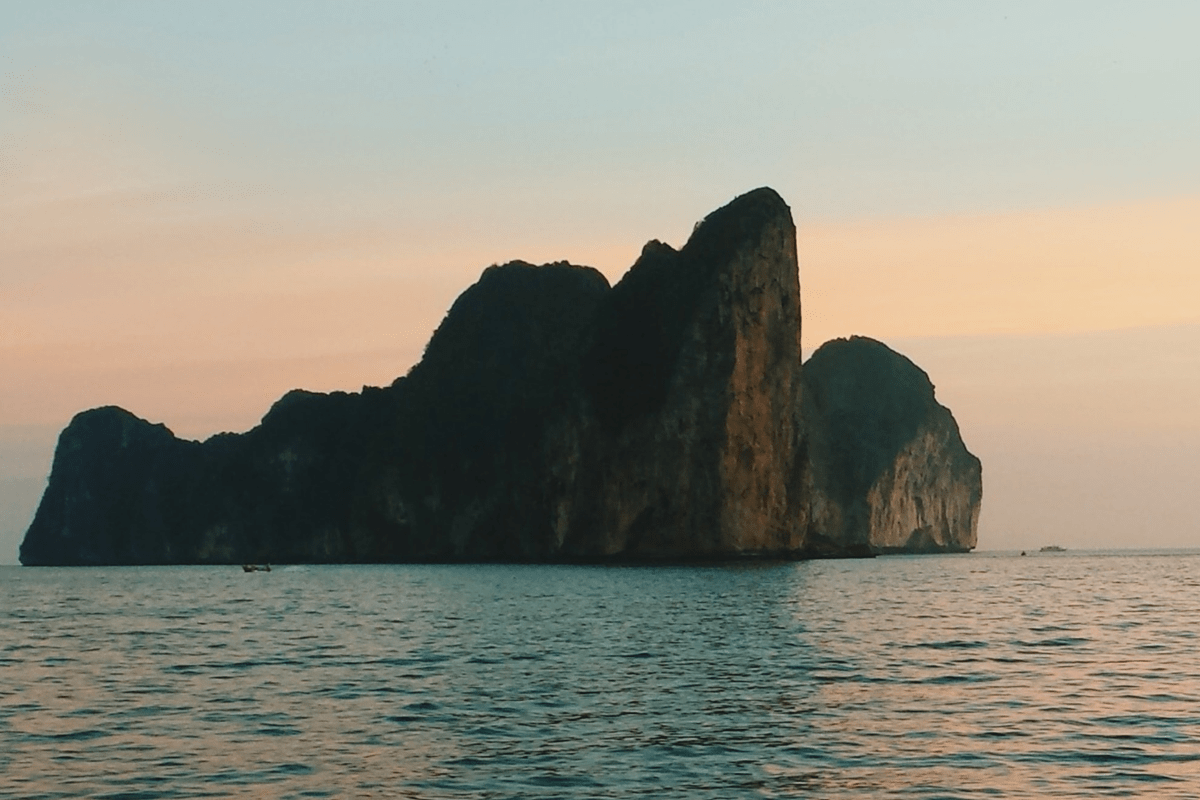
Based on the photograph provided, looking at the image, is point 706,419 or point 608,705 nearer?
point 608,705

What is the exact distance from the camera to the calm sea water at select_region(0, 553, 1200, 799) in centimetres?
2309

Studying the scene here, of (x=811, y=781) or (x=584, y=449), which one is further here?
(x=584, y=449)

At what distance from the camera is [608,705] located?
105ft

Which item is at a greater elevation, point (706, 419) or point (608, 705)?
point (706, 419)

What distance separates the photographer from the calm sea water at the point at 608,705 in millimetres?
23094

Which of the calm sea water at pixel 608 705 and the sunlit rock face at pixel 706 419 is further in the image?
the sunlit rock face at pixel 706 419

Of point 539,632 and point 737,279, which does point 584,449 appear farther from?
point 539,632

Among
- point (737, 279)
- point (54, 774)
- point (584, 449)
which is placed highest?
point (737, 279)

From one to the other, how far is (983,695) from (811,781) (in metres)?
12.1

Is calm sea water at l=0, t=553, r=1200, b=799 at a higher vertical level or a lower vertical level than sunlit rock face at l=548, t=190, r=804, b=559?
lower

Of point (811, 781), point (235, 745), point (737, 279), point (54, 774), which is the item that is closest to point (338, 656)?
point (235, 745)

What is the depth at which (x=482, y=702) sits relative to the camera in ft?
107

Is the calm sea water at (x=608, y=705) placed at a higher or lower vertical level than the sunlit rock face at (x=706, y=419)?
lower

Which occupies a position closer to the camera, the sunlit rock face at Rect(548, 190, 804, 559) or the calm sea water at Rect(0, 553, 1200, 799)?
the calm sea water at Rect(0, 553, 1200, 799)
